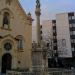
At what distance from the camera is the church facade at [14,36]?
108 feet

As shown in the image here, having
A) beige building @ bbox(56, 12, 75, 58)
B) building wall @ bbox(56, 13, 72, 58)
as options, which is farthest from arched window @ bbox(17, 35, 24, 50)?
beige building @ bbox(56, 12, 75, 58)

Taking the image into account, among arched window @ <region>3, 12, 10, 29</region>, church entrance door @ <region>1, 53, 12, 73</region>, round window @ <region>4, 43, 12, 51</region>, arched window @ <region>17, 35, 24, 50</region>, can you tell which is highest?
arched window @ <region>3, 12, 10, 29</region>

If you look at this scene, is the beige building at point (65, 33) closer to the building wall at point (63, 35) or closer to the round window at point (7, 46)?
the building wall at point (63, 35)

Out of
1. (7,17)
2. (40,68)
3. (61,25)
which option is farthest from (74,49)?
(40,68)

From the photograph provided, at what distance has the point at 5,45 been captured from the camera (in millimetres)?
33062

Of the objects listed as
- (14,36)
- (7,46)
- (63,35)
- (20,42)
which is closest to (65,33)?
(63,35)

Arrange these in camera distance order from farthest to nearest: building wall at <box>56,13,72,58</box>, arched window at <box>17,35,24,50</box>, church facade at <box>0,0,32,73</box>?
building wall at <box>56,13,72,58</box> < arched window at <box>17,35,24,50</box> < church facade at <box>0,0,32,73</box>

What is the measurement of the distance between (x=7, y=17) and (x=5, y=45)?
4804mm

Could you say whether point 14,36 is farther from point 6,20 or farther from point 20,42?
point 6,20

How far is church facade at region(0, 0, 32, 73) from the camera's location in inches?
1299

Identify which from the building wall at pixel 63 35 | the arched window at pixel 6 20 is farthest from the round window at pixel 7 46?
the building wall at pixel 63 35

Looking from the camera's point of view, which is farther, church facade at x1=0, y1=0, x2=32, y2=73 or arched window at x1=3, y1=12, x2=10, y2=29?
arched window at x1=3, y1=12, x2=10, y2=29

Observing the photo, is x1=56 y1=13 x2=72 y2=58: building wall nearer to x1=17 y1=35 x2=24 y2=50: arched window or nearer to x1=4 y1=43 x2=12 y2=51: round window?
x1=17 y1=35 x2=24 y2=50: arched window

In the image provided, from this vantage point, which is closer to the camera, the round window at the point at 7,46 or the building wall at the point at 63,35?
the round window at the point at 7,46
